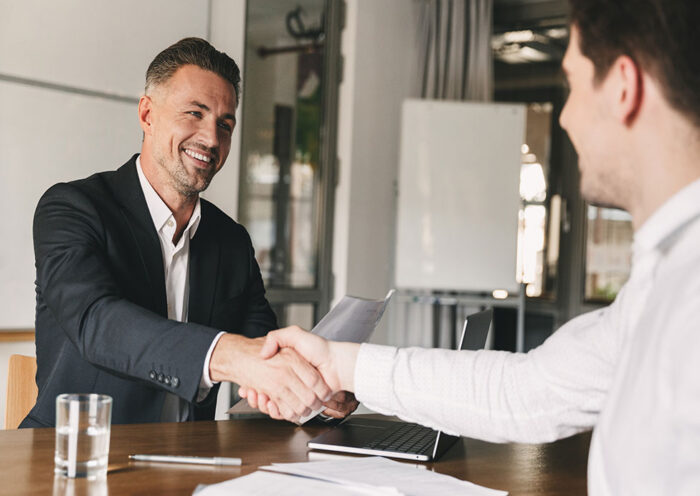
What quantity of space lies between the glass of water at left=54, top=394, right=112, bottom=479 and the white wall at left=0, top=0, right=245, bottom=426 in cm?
190

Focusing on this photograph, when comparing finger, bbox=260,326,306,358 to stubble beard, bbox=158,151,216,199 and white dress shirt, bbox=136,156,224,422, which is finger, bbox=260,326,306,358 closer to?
white dress shirt, bbox=136,156,224,422

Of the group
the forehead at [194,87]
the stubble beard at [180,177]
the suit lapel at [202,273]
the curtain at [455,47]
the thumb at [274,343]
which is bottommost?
the thumb at [274,343]

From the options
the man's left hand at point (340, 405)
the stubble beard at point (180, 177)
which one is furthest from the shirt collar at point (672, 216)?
the stubble beard at point (180, 177)

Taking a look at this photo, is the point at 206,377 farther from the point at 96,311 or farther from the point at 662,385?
the point at 662,385

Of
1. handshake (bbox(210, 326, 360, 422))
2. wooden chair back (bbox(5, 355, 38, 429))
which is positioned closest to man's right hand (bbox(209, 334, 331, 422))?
handshake (bbox(210, 326, 360, 422))

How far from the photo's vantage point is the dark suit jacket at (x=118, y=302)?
159cm

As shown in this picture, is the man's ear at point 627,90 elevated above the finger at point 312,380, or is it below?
above

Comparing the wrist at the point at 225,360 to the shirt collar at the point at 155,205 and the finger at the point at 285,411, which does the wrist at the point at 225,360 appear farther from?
the shirt collar at the point at 155,205

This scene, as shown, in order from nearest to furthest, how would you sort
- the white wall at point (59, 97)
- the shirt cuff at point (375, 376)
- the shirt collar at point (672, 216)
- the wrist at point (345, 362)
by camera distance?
the shirt collar at point (672, 216), the shirt cuff at point (375, 376), the wrist at point (345, 362), the white wall at point (59, 97)

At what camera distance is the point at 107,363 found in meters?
1.63

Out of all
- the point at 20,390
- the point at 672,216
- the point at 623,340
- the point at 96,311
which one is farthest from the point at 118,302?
the point at 672,216

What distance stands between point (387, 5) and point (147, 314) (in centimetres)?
335

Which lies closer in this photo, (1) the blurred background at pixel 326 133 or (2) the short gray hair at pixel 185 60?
(2) the short gray hair at pixel 185 60

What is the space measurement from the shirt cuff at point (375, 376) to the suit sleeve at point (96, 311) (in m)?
0.35
